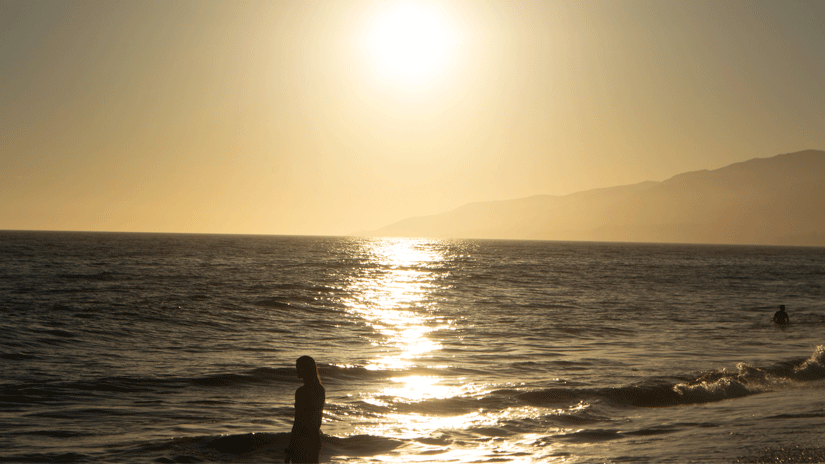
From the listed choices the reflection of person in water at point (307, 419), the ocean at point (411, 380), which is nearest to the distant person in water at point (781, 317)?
the ocean at point (411, 380)

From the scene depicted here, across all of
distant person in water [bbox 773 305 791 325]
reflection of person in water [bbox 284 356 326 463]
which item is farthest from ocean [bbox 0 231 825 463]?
reflection of person in water [bbox 284 356 326 463]

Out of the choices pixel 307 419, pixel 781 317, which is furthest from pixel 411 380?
pixel 781 317

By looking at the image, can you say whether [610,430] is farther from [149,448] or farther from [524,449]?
[149,448]

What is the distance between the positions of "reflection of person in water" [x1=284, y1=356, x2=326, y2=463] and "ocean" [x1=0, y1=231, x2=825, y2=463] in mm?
2714

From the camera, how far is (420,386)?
16.3m

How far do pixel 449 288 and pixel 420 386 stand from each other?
113ft

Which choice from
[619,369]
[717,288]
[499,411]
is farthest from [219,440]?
[717,288]

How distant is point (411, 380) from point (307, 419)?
9099mm

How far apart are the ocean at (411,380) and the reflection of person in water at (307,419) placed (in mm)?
2714

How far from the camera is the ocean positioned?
11.3m

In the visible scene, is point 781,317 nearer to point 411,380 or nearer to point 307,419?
point 411,380

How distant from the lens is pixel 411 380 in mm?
17078

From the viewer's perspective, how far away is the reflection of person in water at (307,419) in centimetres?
818

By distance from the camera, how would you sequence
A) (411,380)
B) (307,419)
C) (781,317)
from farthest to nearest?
(781,317)
(411,380)
(307,419)
